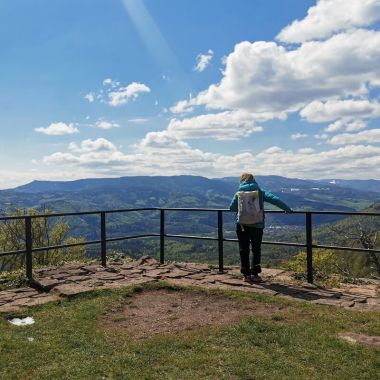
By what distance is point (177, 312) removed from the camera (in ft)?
24.8

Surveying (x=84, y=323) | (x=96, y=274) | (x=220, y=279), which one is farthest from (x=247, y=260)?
(x=84, y=323)

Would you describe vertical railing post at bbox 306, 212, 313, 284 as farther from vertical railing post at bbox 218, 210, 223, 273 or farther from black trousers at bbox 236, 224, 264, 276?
vertical railing post at bbox 218, 210, 223, 273

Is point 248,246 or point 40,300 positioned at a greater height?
point 248,246

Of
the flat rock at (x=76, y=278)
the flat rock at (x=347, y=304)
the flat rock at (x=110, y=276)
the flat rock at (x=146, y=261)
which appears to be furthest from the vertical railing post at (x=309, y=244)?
the flat rock at (x=76, y=278)

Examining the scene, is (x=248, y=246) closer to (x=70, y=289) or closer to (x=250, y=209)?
(x=250, y=209)

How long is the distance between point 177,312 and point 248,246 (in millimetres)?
2976

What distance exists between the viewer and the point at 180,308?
7801 millimetres

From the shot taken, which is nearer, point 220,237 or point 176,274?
point 176,274

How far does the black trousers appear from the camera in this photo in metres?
9.79

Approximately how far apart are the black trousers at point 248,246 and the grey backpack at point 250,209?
0.22m

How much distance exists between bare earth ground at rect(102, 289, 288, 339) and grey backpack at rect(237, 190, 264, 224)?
199 centimetres

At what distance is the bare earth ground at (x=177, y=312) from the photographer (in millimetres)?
6781

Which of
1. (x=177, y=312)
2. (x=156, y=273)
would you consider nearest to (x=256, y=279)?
(x=156, y=273)

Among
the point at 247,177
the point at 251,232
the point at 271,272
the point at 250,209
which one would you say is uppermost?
the point at 247,177
